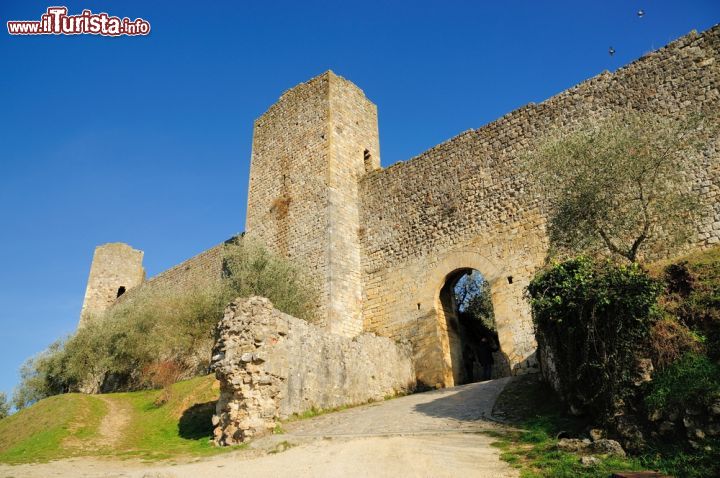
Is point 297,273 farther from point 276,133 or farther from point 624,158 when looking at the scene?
point 624,158

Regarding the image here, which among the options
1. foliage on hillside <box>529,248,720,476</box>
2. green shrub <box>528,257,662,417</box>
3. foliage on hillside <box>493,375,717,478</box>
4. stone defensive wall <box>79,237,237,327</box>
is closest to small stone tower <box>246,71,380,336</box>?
stone defensive wall <box>79,237,237,327</box>

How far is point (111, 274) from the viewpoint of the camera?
102 ft

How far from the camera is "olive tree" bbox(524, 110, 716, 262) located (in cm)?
946

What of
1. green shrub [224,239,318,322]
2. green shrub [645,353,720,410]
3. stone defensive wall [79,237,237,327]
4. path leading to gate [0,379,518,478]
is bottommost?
path leading to gate [0,379,518,478]

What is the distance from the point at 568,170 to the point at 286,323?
690cm

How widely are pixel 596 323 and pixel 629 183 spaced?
4.97 m

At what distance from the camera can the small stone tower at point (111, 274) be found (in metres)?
29.9

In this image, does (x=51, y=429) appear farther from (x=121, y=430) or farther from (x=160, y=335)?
(x=160, y=335)

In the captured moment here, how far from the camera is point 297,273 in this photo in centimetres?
1556

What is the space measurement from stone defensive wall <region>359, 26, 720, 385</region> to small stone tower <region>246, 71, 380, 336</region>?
0.85 meters

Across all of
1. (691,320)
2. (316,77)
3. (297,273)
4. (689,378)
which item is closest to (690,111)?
(691,320)

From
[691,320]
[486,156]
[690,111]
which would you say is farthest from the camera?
[486,156]

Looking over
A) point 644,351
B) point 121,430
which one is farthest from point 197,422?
point 644,351

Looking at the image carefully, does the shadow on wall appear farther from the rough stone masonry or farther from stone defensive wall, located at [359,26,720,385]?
stone defensive wall, located at [359,26,720,385]
